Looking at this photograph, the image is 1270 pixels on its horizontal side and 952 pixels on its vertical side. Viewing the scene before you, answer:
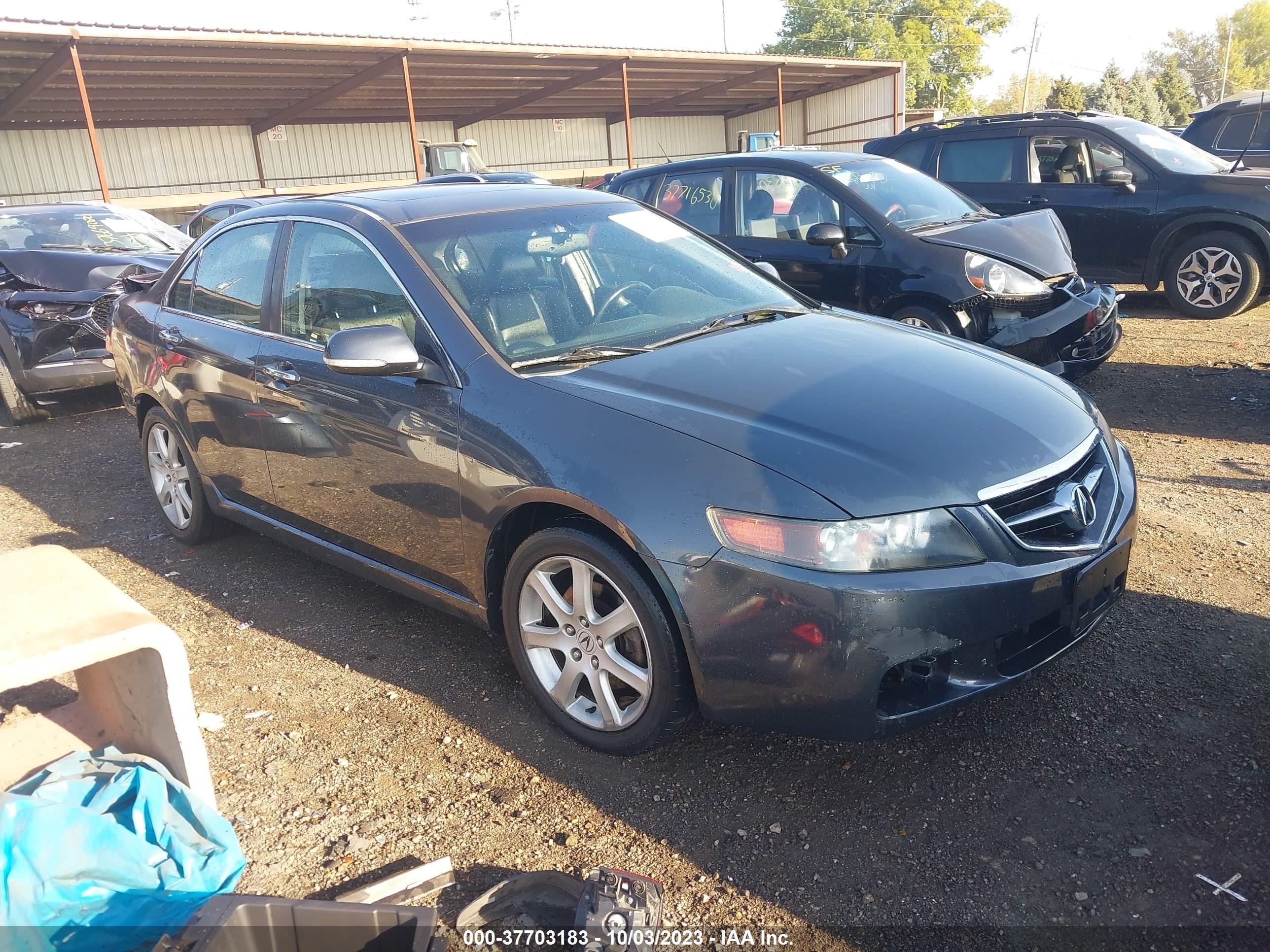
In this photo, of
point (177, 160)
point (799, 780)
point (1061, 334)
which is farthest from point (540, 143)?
point (799, 780)

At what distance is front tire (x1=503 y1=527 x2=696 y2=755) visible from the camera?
2.78 metres

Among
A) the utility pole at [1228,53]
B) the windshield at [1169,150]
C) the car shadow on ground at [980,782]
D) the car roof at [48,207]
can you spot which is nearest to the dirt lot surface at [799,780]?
the car shadow on ground at [980,782]

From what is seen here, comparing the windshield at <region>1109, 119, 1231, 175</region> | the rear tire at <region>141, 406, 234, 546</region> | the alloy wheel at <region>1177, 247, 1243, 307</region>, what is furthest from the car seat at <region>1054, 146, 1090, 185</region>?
the rear tire at <region>141, 406, 234, 546</region>

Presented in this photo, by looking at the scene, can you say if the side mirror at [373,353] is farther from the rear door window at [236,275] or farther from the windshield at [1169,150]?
the windshield at [1169,150]

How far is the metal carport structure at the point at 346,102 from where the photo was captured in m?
18.4

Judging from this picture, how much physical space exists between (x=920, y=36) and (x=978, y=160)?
184ft

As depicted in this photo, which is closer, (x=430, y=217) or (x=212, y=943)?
(x=212, y=943)

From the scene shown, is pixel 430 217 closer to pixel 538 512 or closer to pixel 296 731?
pixel 538 512

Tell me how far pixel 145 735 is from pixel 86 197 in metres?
26.5

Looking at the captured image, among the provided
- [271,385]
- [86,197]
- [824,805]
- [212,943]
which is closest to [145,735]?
[212,943]

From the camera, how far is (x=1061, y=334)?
6137 mm

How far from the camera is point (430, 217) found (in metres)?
3.69

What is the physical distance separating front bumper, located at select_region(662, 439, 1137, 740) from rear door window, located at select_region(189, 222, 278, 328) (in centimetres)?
252

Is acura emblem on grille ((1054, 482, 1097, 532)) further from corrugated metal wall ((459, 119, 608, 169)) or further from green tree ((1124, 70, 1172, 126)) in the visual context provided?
green tree ((1124, 70, 1172, 126))
